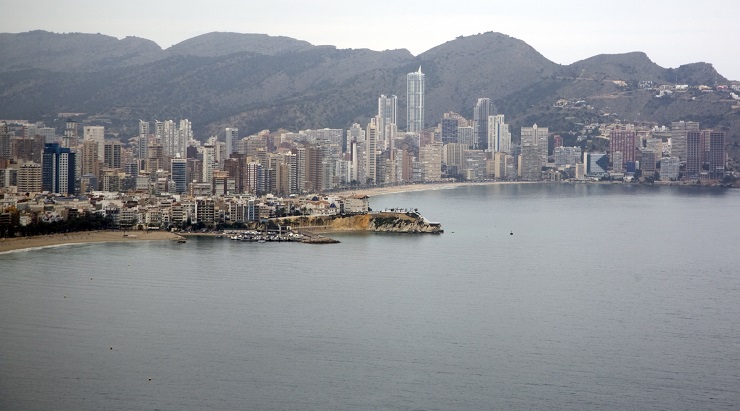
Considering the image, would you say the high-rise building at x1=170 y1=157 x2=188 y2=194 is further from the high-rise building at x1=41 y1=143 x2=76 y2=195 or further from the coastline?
the coastline

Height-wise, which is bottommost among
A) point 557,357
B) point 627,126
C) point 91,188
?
point 557,357

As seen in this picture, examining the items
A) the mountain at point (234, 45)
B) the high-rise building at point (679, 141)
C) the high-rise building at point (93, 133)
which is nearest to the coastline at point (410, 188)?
the high-rise building at point (679, 141)

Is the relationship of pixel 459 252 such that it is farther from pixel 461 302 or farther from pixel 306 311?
pixel 306 311

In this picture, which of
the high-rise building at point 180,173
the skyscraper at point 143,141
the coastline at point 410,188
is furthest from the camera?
the skyscraper at point 143,141

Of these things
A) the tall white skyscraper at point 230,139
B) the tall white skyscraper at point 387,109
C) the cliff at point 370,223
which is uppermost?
the tall white skyscraper at point 387,109

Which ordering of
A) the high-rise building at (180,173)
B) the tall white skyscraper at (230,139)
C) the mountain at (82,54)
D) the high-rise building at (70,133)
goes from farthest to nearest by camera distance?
the tall white skyscraper at (230,139) < the high-rise building at (70,133) < the high-rise building at (180,173) < the mountain at (82,54)

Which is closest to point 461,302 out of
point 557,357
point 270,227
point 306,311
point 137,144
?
point 306,311

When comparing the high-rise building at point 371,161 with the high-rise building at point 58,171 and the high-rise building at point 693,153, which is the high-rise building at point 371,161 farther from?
the high-rise building at point 693,153
